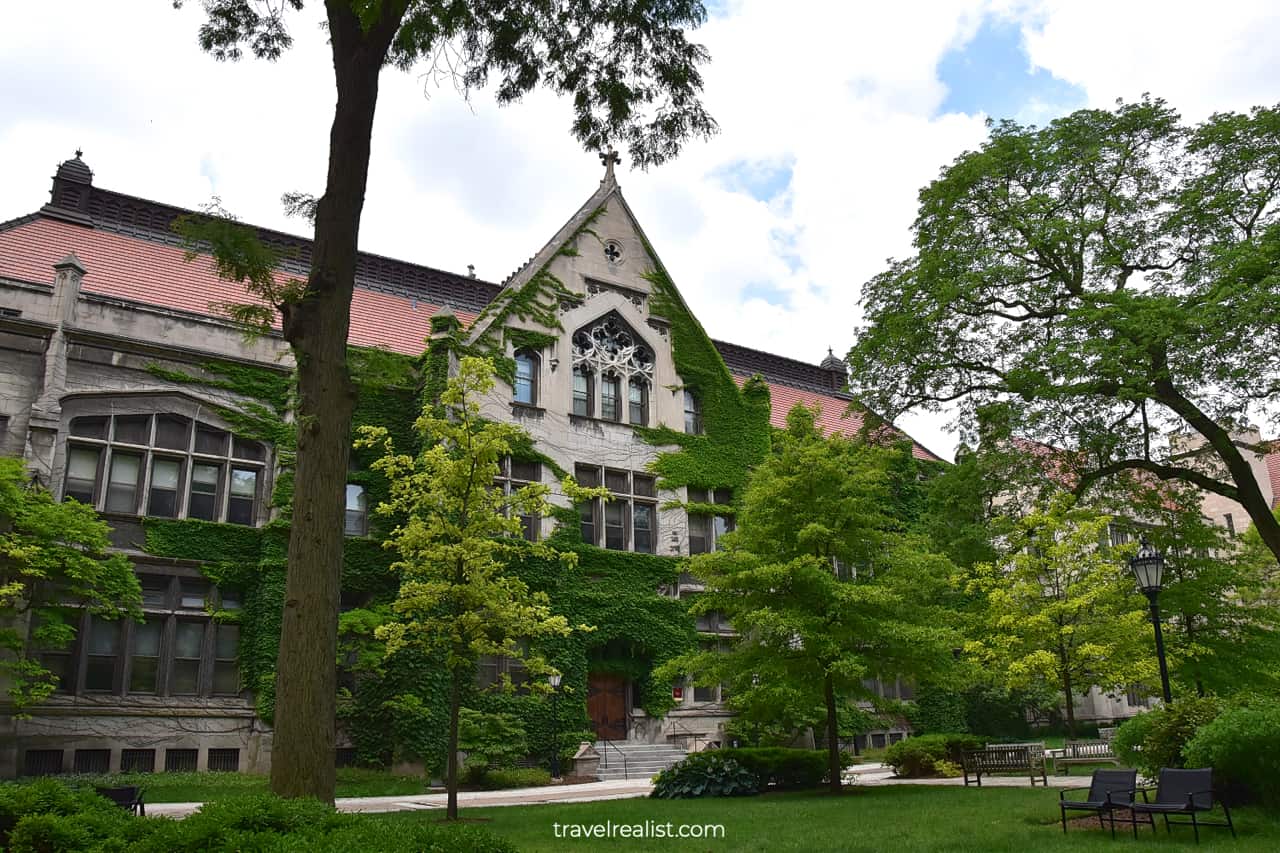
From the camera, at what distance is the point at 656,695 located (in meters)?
30.7

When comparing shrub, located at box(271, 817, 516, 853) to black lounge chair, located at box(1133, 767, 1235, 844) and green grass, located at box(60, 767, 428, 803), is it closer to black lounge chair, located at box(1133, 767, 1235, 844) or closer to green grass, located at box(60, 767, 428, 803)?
black lounge chair, located at box(1133, 767, 1235, 844)

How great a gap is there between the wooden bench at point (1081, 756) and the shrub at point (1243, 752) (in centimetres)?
996

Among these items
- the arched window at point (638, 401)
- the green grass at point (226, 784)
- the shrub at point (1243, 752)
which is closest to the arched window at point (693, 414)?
the arched window at point (638, 401)

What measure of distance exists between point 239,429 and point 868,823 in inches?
796

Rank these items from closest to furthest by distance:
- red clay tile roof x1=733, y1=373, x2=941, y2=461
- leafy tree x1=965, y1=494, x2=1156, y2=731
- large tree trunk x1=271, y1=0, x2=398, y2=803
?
large tree trunk x1=271, y1=0, x2=398, y2=803, leafy tree x1=965, y1=494, x2=1156, y2=731, red clay tile roof x1=733, y1=373, x2=941, y2=461

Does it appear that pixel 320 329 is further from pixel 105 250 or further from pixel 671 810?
pixel 105 250

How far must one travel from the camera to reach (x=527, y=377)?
32125 mm

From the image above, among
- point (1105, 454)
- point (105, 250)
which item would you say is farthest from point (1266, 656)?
point (105, 250)

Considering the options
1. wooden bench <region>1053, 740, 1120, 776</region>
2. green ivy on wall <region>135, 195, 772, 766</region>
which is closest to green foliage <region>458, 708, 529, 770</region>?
green ivy on wall <region>135, 195, 772, 766</region>

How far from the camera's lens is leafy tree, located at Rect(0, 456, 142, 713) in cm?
2086

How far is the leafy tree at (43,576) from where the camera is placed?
821 inches

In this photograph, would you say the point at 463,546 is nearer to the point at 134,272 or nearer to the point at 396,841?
the point at 396,841

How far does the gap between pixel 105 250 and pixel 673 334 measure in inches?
728

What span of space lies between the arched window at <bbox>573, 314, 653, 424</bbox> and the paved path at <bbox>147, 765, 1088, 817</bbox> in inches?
494
